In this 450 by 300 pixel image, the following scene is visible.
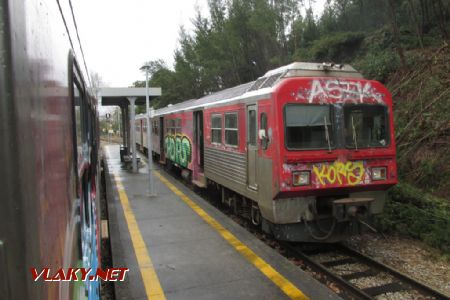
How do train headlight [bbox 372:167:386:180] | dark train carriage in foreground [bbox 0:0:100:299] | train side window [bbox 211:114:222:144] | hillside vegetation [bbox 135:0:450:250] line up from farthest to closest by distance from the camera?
train side window [bbox 211:114:222:144] < hillside vegetation [bbox 135:0:450:250] < train headlight [bbox 372:167:386:180] < dark train carriage in foreground [bbox 0:0:100:299]

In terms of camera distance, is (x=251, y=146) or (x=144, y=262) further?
(x=251, y=146)

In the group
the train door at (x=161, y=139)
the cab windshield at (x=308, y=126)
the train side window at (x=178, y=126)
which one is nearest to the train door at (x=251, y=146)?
the cab windshield at (x=308, y=126)

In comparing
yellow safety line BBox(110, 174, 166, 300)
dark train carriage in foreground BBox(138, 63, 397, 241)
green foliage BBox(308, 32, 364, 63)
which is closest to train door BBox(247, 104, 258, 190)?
dark train carriage in foreground BBox(138, 63, 397, 241)

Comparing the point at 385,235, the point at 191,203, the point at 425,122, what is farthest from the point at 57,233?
the point at 425,122

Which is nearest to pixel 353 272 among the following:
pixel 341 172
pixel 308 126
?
pixel 341 172

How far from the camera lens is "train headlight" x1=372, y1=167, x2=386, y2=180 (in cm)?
663

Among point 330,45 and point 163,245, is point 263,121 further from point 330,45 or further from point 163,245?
point 330,45

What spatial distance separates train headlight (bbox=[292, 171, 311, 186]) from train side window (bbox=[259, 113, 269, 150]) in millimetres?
699

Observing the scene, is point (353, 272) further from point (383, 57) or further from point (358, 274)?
point (383, 57)

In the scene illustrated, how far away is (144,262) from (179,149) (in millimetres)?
8116

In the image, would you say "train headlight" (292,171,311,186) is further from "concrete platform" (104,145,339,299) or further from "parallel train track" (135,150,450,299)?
"parallel train track" (135,150,450,299)

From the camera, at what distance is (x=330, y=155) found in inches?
250

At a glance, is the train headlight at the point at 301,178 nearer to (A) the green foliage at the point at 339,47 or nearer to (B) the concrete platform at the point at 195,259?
(B) the concrete platform at the point at 195,259

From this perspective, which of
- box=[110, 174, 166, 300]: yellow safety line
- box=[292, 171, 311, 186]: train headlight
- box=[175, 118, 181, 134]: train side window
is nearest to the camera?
box=[110, 174, 166, 300]: yellow safety line
